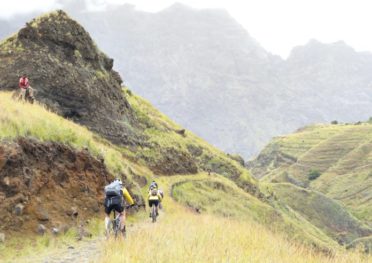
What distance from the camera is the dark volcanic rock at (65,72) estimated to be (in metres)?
44.8

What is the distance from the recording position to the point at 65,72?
46.6 meters

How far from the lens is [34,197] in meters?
18.7

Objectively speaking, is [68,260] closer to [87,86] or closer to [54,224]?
[54,224]

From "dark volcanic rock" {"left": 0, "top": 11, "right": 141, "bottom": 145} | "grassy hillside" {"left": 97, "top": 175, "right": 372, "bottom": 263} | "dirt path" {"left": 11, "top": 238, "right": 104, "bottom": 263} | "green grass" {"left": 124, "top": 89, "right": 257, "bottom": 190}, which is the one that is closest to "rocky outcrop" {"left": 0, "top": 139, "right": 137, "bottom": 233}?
"dirt path" {"left": 11, "top": 238, "right": 104, "bottom": 263}

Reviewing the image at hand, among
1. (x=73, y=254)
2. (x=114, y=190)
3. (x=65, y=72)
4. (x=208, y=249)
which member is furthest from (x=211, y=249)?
(x=65, y=72)

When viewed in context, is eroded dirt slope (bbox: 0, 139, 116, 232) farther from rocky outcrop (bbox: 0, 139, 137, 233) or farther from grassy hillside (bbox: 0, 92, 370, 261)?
grassy hillside (bbox: 0, 92, 370, 261)

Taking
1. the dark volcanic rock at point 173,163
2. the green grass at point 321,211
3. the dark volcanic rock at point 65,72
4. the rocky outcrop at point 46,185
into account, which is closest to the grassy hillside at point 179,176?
the dark volcanic rock at point 173,163

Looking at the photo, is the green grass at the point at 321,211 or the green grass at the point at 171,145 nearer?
the green grass at the point at 171,145

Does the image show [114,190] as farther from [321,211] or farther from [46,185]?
[321,211]

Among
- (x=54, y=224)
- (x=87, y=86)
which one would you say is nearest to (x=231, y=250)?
(x=54, y=224)

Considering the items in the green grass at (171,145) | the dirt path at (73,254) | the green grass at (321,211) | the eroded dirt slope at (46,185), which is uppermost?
the green grass at (171,145)

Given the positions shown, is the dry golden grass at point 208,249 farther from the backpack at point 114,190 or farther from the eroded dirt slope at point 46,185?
the eroded dirt slope at point 46,185

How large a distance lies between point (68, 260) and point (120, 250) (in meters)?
4.41

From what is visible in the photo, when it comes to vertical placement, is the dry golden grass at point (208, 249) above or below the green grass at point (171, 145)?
below
